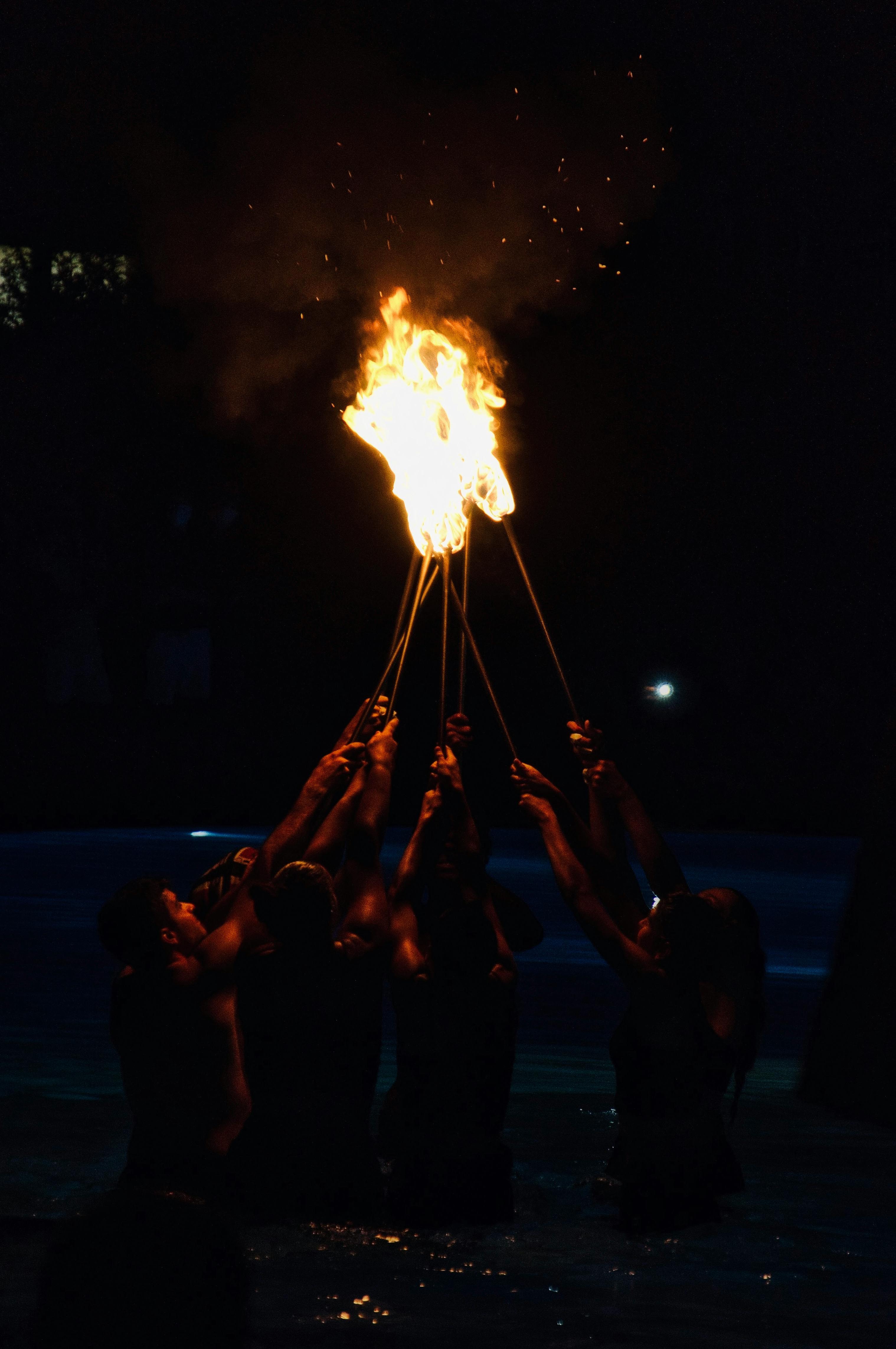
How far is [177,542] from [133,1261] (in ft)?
94.4

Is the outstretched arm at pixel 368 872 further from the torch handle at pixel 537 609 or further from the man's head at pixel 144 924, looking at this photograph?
the torch handle at pixel 537 609

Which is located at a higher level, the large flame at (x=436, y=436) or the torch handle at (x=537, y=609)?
the large flame at (x=436, y=436)

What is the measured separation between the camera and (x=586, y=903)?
221 inches

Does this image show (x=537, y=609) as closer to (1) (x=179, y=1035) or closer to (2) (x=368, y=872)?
(2) (x=368, y=872)

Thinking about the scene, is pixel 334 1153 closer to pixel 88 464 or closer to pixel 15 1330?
pixel 15 1330

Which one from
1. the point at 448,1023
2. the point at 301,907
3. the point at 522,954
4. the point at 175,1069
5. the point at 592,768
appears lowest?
the point at 522,954

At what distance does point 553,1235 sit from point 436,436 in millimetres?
3622

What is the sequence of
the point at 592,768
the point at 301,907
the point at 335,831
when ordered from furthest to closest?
1. the point at 592,768
2. the point at 335,831
3. the point at 301,907

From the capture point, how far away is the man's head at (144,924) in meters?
5.32

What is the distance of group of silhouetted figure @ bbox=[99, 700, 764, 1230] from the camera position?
542 centimetres

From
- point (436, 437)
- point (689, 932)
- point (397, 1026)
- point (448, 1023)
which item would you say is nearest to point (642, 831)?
point (689, 932)

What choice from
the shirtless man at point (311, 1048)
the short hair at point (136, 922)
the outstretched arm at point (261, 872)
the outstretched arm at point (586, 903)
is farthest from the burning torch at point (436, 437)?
the short hair at point (136, 922)

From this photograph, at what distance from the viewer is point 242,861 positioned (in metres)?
6.06

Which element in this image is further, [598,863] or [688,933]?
[598,863]
